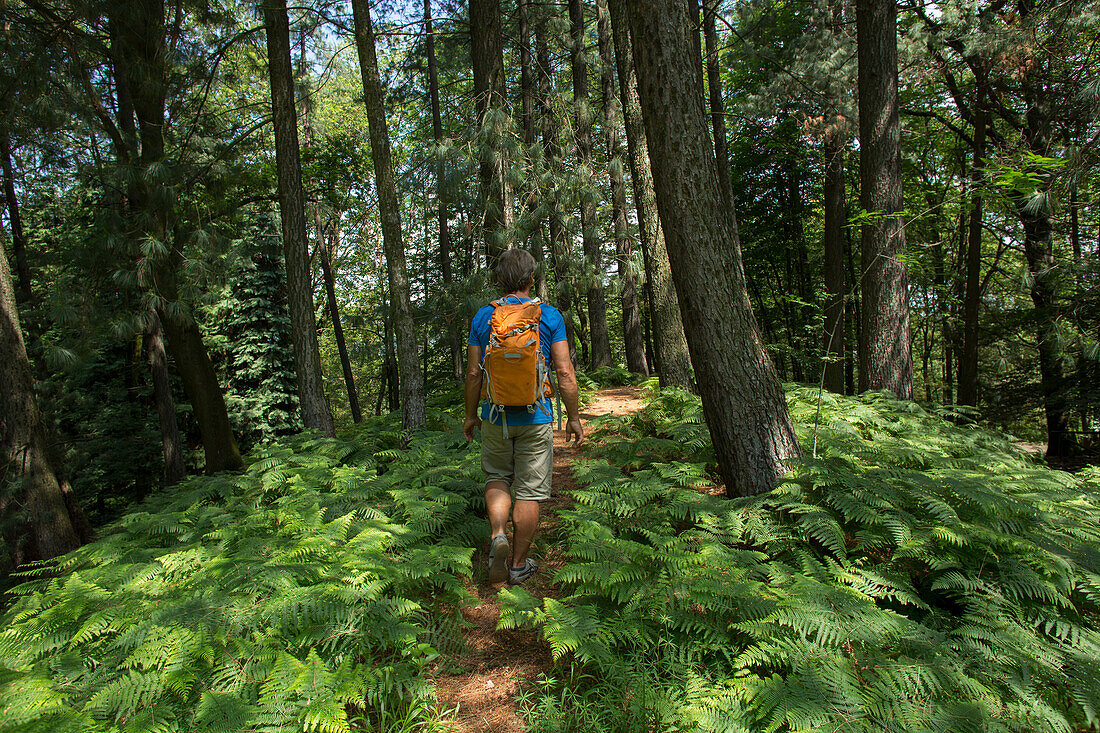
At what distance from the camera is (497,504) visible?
10.9 ft

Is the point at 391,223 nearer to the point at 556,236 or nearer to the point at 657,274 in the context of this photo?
the point at 657,274

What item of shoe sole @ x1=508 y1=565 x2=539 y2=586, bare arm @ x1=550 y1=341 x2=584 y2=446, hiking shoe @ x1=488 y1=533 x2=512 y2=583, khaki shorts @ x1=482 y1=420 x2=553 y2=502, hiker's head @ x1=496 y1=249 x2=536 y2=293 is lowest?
shoe sole @ x1=508 y1=565 x2=539 y2=586

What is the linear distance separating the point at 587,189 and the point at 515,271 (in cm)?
588

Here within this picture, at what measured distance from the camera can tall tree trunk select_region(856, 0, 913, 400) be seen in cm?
621

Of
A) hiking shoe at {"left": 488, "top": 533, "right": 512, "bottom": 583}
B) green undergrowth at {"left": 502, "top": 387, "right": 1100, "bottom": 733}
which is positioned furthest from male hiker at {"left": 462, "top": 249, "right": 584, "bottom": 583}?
green undergrowth at {"left": 502, "top": 387, "right": 1100, "bottom": 733}

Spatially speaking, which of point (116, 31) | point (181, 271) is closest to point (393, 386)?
point (181, 271)

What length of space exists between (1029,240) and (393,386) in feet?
60.0

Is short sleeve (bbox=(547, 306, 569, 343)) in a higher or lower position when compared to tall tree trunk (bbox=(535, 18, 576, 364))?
lower

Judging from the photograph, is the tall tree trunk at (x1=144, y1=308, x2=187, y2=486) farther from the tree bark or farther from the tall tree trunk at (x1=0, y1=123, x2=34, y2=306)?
the tree bark

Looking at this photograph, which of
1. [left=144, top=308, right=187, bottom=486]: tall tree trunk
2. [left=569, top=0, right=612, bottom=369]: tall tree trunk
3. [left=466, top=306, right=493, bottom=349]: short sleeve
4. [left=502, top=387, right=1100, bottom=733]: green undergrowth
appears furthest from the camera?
[left=144, top=308, right=187, bottom=486]: tall tree trunk

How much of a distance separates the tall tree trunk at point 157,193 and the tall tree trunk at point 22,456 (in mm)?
1631

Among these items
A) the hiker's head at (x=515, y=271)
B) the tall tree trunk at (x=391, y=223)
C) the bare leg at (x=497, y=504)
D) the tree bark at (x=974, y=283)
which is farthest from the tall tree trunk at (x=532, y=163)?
the tree bark at (x=974, y=283)

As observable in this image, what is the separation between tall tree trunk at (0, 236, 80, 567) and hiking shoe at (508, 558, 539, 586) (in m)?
6.11

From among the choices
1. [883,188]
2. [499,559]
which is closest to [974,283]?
[883,188]
